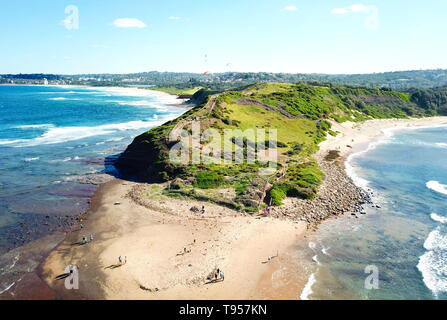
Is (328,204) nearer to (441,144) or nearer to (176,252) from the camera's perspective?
(176,252)

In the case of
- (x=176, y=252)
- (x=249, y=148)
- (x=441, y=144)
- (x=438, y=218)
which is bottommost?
(x=176, y=252)

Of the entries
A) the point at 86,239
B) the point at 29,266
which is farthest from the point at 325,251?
the point at 29,266

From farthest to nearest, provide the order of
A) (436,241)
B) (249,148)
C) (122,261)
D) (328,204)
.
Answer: (249,148) → (328,204) → (436,241) → (122,261)

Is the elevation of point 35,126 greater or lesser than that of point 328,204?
greater

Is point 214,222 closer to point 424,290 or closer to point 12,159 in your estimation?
point 424,290

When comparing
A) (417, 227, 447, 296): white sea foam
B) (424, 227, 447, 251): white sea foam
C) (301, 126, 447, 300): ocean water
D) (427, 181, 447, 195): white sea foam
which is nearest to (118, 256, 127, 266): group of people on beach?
(301, 126, 447, 300): ocean water
